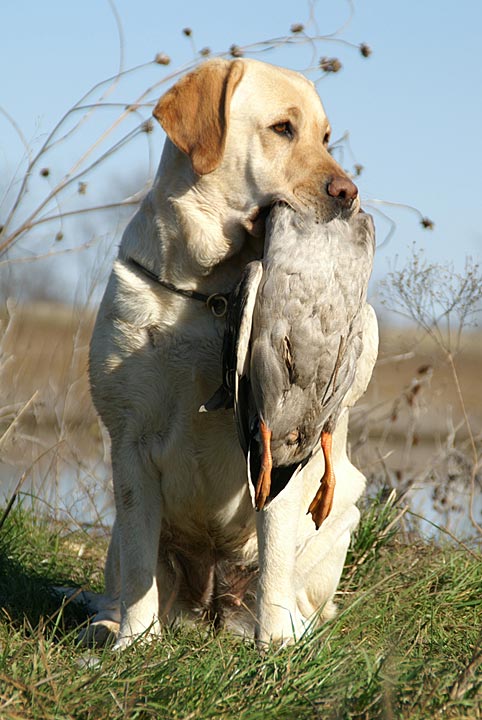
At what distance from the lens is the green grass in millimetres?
2287

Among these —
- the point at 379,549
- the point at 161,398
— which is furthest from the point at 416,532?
the point at 161,398

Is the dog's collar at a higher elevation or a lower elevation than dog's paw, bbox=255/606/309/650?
higher

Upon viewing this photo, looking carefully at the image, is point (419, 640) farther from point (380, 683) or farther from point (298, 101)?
point (298, 101)

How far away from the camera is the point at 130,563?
3.45 m

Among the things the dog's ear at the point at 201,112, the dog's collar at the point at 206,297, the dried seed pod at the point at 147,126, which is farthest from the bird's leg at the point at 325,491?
the dried seed pod at the point at 147,126

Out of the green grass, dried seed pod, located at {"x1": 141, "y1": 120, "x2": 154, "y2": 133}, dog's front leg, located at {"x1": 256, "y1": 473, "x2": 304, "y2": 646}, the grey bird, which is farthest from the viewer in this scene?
dried seed pod, located at {"x1": 141, "y1": 120, "x2": 154, "y2": 133}

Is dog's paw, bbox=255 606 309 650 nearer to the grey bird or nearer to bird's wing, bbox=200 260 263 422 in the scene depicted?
the grey bird

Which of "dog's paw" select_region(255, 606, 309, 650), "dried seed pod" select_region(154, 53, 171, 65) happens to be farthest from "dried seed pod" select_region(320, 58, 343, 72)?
"dog's paw" select_region(255, 606, 309, 650)

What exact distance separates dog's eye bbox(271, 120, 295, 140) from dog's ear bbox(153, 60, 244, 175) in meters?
0.20

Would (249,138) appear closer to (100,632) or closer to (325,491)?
(325,491)

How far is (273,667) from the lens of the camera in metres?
2.64

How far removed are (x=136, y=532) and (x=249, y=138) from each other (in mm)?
1439

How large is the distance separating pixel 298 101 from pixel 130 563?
176 cm

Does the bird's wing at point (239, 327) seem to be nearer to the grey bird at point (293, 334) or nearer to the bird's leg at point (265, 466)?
the grey bird at point (293, 334)
